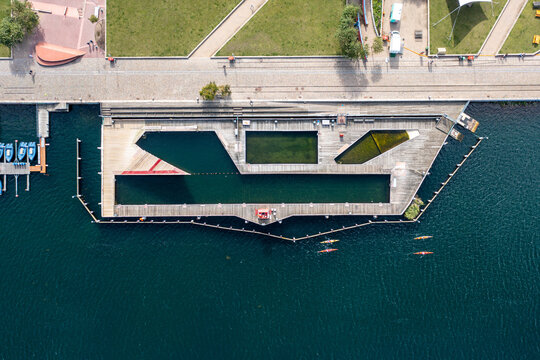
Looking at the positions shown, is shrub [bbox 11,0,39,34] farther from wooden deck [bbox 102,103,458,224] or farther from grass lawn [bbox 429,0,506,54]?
grass lawn [bbox 429,0,506,54]

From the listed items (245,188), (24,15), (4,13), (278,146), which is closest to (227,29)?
(278,146)

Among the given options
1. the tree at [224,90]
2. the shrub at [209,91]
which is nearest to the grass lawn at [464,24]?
the tree at [224,90]

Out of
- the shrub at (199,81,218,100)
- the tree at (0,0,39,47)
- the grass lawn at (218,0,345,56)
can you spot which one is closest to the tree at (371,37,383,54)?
→ the grass lawn at (218,0,345,56)

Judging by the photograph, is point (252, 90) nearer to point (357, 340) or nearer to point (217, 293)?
point (217, 293)

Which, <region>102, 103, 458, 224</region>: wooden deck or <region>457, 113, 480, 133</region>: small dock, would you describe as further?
<region>457, 113, 480, 133</region>: small dock

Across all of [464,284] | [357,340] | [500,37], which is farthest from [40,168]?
[500,37]
